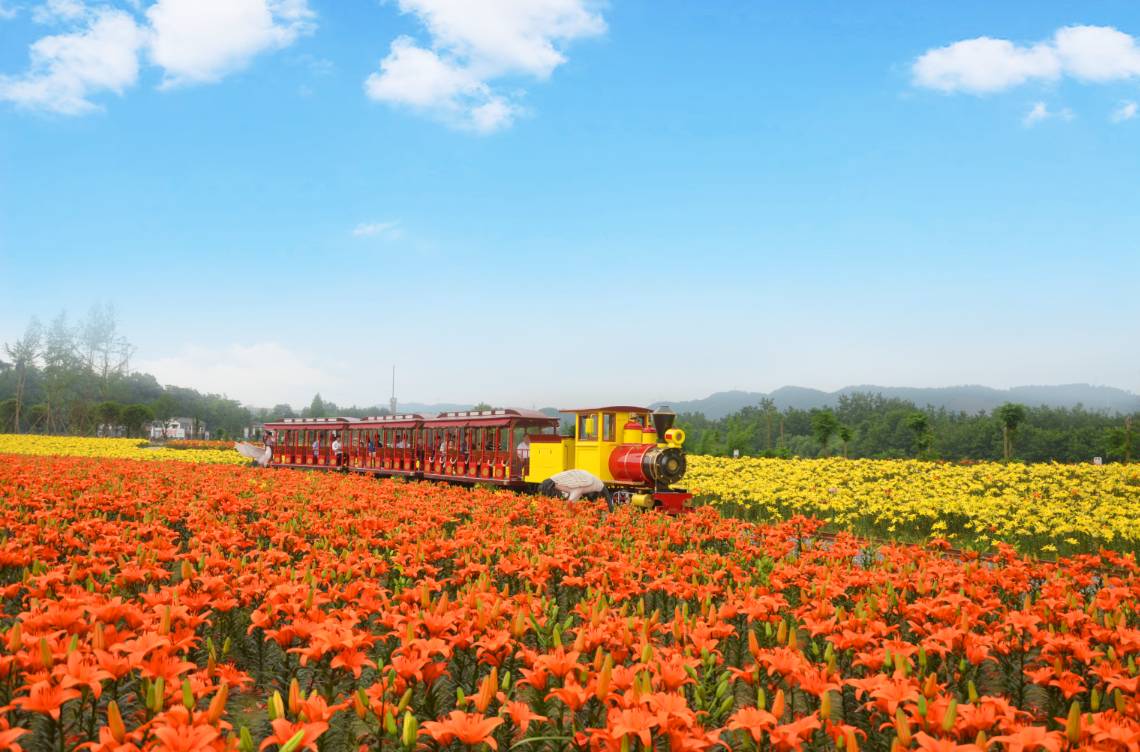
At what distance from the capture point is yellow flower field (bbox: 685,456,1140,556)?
13.2m

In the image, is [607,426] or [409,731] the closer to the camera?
[409,731]

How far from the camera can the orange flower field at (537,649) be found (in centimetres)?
309

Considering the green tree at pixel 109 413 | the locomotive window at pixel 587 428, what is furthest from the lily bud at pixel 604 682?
the green tree at pixel 109 413

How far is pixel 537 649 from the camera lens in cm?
536

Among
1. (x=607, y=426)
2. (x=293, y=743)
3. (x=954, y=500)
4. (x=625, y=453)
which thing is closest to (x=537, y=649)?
(x=293, y=743)

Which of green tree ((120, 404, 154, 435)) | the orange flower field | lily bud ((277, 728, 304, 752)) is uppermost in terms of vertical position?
green tree ((120, 404, 154, 435))

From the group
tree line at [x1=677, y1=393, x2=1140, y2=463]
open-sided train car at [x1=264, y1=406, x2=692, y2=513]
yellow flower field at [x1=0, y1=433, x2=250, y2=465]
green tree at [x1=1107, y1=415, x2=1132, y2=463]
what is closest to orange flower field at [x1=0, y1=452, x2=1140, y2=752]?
open-sided train car at [x1=264, y1=406, x2=692, y2=513]

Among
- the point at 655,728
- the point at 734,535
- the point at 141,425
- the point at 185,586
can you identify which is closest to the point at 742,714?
the point at 655,728

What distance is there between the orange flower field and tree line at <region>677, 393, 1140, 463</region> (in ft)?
82.1

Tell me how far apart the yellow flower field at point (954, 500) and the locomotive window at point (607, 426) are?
359 cm

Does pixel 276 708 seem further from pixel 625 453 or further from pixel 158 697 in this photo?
pixel 625 453

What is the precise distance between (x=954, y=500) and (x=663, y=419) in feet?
20.9

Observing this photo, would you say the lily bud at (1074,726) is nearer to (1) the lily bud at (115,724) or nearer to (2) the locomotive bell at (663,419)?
(1) the lily bud at (115,724)

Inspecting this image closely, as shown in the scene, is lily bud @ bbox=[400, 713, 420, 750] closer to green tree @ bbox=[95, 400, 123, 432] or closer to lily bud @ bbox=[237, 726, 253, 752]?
lily bud @ bbox=[237, 726, 253, 752]
